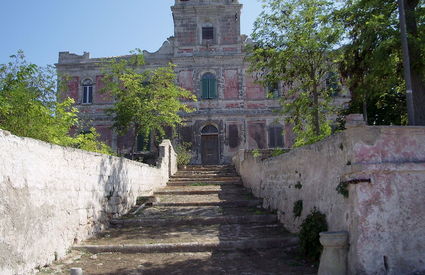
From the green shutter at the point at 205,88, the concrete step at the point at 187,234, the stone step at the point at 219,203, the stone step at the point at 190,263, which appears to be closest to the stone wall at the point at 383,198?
the stone step at the point at 190,263

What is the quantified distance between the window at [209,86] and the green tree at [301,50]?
11.8 m

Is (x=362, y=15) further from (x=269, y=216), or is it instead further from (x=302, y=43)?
(x=269, y=216)

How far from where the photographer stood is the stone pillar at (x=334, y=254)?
4.43 metres

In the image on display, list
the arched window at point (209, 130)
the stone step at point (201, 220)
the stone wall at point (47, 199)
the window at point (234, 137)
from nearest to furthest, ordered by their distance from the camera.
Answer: the stone wall at point (47, 199) → the stone step at point (201, 220) → the window at point (234, 137) → the arched window at point (209, 130)

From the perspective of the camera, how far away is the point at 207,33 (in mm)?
25094

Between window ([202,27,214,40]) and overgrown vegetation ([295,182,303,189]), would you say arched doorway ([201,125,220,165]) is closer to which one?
window ([202,27,214,40])

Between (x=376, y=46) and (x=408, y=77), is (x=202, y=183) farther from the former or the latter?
(x=408, y=77)

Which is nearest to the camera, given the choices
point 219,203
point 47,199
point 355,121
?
point 355,121

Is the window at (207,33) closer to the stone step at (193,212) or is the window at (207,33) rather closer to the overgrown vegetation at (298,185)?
the stone step at (193,212)

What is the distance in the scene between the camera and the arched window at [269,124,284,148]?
76.6 feet

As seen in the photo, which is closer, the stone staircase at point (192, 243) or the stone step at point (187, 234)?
the stone staircase at point (192, 243)

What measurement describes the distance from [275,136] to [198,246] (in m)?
17.7

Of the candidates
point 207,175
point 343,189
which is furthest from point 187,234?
point 207,175

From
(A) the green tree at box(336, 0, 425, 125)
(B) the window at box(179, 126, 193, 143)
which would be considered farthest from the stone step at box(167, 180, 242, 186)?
(B) the window at box(179, 126, 193, 143)
